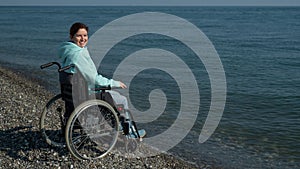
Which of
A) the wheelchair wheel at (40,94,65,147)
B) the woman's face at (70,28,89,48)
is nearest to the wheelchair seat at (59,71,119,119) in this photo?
the wheelchair wheel at (40,94,65,147)

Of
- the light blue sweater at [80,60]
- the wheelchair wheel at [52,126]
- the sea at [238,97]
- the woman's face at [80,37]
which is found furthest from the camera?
the sea at [238,97]

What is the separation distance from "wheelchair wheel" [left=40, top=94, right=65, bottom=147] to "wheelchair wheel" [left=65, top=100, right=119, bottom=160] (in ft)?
1.23

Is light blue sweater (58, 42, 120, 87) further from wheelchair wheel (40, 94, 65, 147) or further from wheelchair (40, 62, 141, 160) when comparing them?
wheelchair wheel (40, 94, 65, 147)

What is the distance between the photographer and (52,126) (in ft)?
23.0

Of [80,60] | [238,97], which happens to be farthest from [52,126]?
[238,97]

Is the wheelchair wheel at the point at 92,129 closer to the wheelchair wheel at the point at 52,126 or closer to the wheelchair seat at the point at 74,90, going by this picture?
the wheelchair seat at the point at 74,90

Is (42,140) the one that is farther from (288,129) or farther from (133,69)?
(133,69)

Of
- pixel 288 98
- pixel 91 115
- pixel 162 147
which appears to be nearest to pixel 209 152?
pixel 162 147

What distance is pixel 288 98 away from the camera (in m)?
12.9

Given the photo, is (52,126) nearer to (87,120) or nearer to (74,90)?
(87,120)

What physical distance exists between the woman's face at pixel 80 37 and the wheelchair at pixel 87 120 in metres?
0.46

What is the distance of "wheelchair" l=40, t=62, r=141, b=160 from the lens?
5324mm

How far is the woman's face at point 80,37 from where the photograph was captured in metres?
5.43

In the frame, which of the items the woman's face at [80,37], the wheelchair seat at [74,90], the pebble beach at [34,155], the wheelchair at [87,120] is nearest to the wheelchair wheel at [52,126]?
the wheelchair at [87,120]
